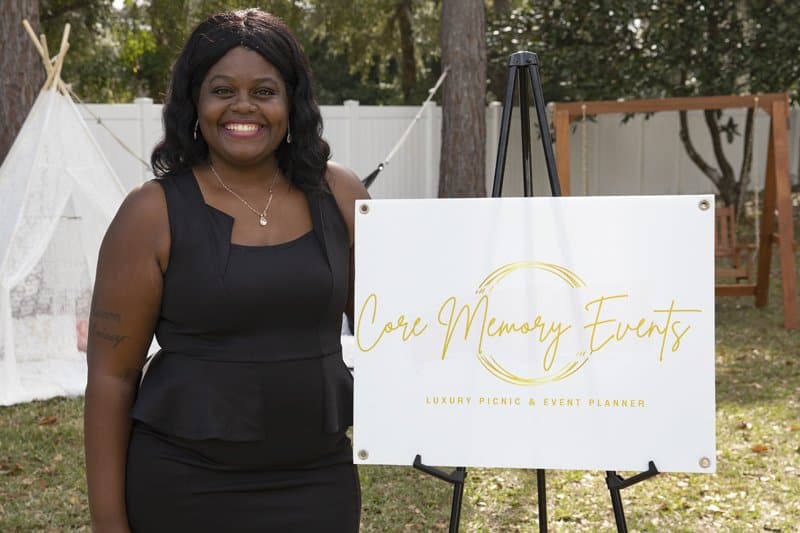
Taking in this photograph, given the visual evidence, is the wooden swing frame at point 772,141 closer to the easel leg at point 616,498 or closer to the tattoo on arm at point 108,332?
the easel leg at point 616,498

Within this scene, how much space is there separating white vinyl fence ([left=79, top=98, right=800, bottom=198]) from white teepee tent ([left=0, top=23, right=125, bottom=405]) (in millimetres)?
5821

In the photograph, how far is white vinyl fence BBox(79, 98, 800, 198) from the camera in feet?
42.3

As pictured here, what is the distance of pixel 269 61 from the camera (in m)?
2.14

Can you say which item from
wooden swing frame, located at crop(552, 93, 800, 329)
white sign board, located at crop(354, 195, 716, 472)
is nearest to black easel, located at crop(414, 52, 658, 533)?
white sign board, located at crop(354, 195, 716, 472)

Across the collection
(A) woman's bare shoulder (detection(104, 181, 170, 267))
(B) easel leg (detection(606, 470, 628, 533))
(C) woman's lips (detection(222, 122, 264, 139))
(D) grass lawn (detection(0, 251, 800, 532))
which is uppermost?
(C) woman's lips (detection(222, 122, 264, 139))

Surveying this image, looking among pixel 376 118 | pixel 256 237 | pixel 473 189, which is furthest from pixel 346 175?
pixel 376 118

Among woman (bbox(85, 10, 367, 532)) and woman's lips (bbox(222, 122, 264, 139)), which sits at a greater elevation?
woman's lips (bbox(222, 122, 264, 139))

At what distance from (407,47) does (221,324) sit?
54.8 feet

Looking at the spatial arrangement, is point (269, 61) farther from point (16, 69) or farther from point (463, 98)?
point (463, 98)

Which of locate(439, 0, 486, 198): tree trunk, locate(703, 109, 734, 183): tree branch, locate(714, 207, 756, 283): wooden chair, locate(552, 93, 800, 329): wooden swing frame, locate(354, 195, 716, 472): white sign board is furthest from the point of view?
locate(703, 109, 734, 183): tree branch

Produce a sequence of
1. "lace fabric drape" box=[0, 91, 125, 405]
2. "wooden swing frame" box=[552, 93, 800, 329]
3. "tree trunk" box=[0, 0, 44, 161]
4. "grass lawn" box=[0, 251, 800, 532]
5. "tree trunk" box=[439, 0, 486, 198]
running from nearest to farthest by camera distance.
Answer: "grass lawn" box=[0, 251, 800, 532], "lace fabric drape" box=[0, 91, 125, 405], "tree trunk" box=[0, 0, 44, 161], "wooden swing frame" box=[552, 93, 800, 329], "tree trunk" box=[439, 0, 486, 198]

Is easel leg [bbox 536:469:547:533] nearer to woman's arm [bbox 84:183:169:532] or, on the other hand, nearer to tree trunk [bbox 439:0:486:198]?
woman's arm [bbox 84:183:169:532]

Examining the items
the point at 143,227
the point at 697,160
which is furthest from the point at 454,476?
the point at 697,160

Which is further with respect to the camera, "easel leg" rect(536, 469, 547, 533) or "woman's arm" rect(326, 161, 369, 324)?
"easel leg" rect(536, 469, 547, 533)
